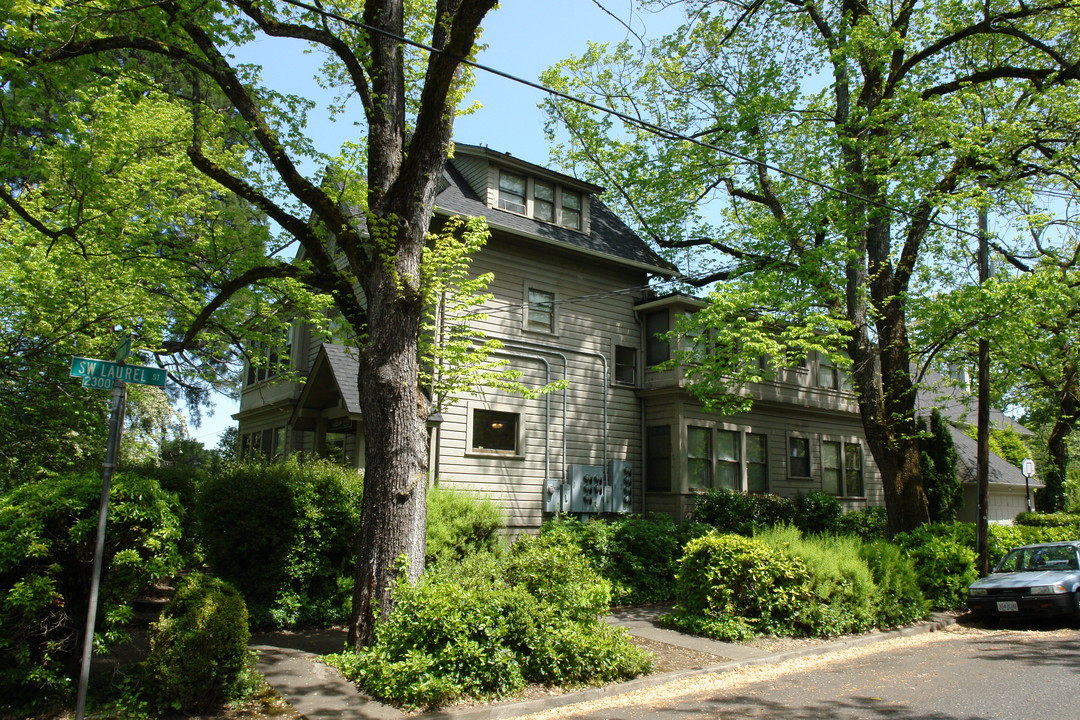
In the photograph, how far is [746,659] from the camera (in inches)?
385

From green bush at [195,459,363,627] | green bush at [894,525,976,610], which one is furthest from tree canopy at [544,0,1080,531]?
green bush at [195,459,363,627]

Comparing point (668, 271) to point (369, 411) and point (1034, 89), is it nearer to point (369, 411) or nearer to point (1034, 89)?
point (1034, 89)

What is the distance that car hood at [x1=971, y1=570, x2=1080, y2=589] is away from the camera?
41.8ft

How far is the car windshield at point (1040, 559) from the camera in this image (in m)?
13.7

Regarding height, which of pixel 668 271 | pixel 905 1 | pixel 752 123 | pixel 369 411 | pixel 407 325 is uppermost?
pixel 905 1

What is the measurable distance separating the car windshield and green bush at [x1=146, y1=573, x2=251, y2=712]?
47.7ft

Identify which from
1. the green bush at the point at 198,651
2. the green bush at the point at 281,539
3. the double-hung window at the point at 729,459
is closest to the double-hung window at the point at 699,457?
the double-hung window at the point at 729,459

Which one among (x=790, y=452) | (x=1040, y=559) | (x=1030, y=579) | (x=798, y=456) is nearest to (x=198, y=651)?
(x=1030, y=579)

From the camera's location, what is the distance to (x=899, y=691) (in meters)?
8.05

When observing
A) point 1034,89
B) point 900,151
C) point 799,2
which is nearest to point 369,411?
point 900,151

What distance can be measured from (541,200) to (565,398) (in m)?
5.64

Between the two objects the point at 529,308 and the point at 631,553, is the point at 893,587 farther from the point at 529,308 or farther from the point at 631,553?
the point at 529,308

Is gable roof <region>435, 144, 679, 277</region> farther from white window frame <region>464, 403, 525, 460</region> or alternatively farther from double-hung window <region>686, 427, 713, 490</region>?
double-hung window <region>686, 427, 713, 490</region>

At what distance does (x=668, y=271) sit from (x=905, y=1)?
28.2ft
